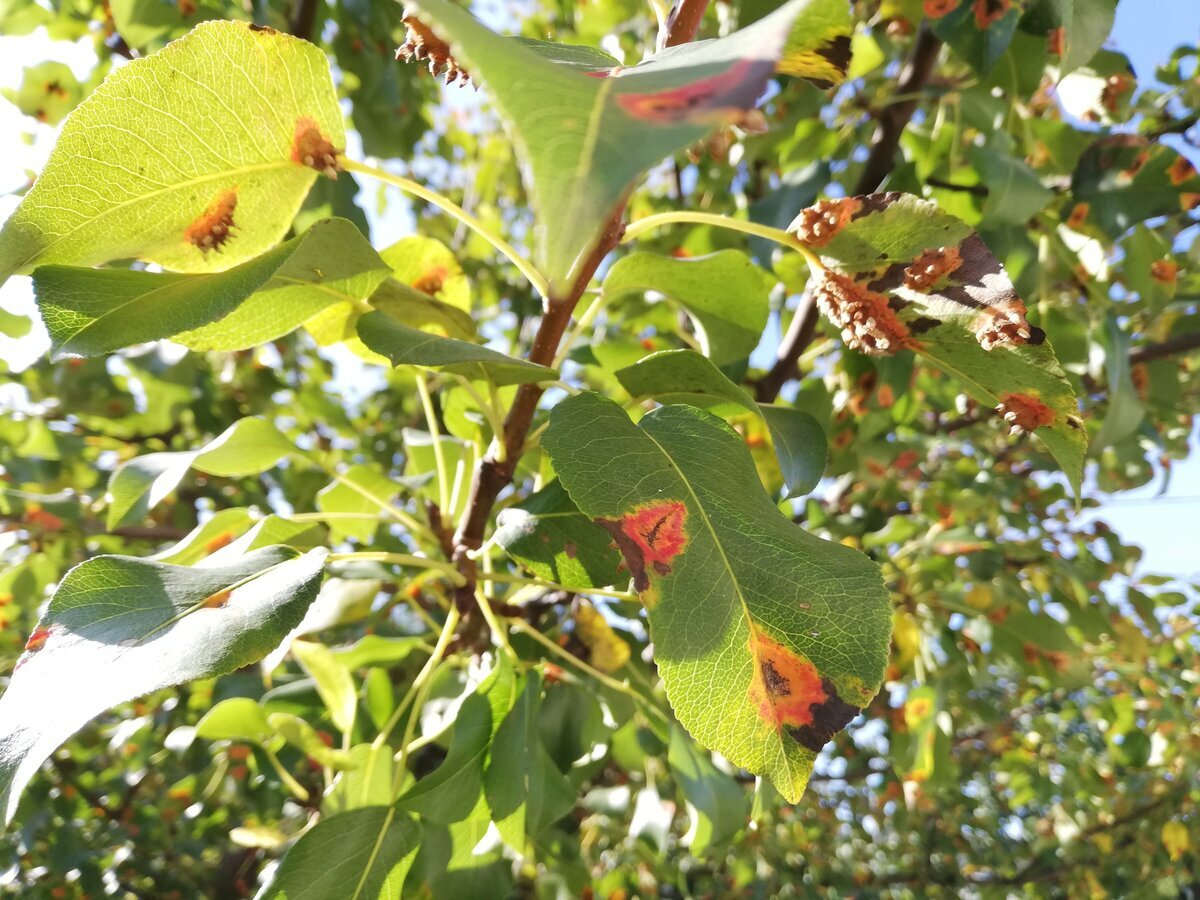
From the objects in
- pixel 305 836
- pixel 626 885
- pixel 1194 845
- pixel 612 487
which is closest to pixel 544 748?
pixel 305 836

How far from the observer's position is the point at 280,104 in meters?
0.51

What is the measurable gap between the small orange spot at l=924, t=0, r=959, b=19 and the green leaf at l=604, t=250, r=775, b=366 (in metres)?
0.47

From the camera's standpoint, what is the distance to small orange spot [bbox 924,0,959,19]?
0.90 metres

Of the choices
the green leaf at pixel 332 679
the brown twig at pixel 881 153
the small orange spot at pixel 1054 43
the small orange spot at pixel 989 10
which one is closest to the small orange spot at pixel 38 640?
the green leaf at pixel 332 679

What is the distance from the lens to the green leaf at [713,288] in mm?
682

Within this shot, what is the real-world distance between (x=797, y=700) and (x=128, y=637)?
389 millimetres

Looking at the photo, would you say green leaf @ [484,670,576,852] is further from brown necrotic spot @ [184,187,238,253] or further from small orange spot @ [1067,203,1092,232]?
small orange spot @ [1067,203,1092,232]

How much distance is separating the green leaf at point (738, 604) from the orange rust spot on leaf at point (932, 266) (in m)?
0.19

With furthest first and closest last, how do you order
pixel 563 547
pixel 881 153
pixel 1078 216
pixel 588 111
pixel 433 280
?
pixel 881 153 → pixel 1078 216 → pixel 433 280 → pixel 563 547 → pixel 588 111

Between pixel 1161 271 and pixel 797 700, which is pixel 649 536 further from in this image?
pixel 1161 271

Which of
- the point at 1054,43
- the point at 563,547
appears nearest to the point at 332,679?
the point at 563,547

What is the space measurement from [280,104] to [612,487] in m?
0.33

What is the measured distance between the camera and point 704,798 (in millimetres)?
848

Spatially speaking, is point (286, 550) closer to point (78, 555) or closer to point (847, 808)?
point (78, 555)
